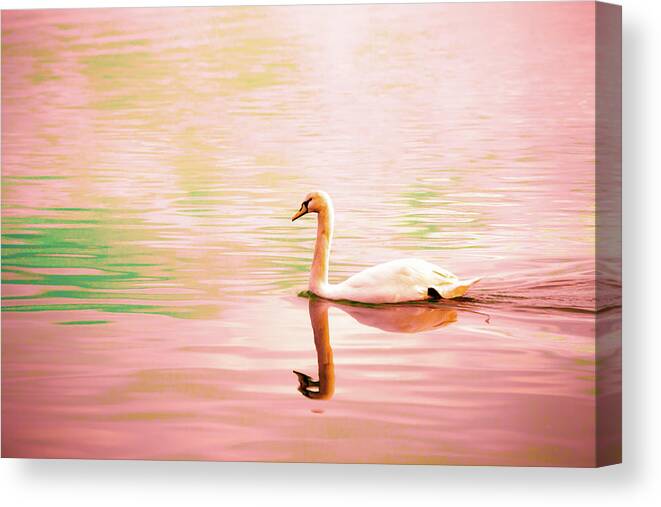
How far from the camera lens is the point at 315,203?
464 centimetres

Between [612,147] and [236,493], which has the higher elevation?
[612,147]

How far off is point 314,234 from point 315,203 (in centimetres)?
12

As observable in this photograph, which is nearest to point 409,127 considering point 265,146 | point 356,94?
point 356,94

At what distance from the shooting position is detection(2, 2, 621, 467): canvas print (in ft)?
15.0

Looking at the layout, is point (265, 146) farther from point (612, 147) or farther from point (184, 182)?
point (612, 147)

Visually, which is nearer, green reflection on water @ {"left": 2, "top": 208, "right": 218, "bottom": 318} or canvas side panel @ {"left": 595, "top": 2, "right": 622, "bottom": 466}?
canvas side panel @ {"left": 595, "top": 2, "right": 622, "bottom": 466}

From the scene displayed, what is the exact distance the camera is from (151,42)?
4.73 meters

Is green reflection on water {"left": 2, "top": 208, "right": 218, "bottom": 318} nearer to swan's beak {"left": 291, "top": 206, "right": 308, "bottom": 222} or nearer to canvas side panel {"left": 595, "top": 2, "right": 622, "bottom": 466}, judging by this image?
swan's beak {"left": 291, "top": 206, "right": 308, "bottom": 222}

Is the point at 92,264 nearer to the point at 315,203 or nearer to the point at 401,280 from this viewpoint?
the point at 315,203

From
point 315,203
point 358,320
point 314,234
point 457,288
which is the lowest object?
point 358,320

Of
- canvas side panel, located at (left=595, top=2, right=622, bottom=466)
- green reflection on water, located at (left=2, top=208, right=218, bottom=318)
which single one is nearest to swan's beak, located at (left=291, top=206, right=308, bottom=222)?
green reflection on water, located at (left=2, top=208, right=218, bottom=318)

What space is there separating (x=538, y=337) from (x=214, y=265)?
4.10 feet

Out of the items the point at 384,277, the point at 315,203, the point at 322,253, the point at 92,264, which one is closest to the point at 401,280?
the point at 384,277

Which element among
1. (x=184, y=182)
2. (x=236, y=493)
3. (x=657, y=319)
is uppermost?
(x=184, y=182)
